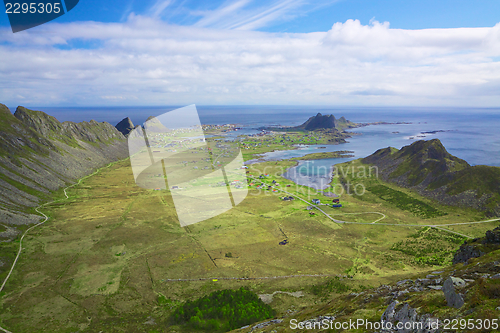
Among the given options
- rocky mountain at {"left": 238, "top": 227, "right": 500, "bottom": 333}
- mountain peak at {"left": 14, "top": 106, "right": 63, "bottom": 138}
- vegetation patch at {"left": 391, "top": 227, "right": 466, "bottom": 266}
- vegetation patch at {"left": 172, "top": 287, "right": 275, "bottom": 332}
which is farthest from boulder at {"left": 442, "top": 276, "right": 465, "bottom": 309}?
mountain peak at {"left": 14, "top": 106, "right": 63, "bottom": 138}

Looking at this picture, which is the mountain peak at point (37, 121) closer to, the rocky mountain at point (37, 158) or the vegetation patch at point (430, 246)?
the rocky mountain at point (37, 158)

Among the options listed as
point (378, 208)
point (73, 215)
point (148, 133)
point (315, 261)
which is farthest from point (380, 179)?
point (148, 133)

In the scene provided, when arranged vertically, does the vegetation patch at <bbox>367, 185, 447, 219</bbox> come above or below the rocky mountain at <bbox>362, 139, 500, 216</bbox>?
below

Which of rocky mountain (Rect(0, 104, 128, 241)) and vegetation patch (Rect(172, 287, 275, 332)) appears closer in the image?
vegetation patch (Rect(172, 287, 275, 332))

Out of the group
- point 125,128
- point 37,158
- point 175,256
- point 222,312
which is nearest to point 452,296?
point 222,312

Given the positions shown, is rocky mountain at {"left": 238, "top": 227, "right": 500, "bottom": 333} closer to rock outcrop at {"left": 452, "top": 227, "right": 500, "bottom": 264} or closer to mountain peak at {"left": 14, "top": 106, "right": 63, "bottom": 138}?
rock outcrop at {"left": 452, "top": 227, "right": 500, "bottom": 264}

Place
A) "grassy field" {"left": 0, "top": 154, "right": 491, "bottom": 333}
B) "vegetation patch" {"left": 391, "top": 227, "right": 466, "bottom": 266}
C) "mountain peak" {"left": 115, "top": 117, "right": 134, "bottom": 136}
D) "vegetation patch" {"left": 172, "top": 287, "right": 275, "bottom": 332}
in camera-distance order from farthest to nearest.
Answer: "mountain peak" {"left": 115, "top": 117, "right": 134, "bottom": 136}
"vegetation patch" {"left": 391, "top": 227, "right": 466, "bottom": 266}
"grassy field" {"left": 0, "top": 154, "right": 491, "bottom": 333}
"vegetation patch" {"left": 172, "top": 287, "right": 275, "bottom": 332}
